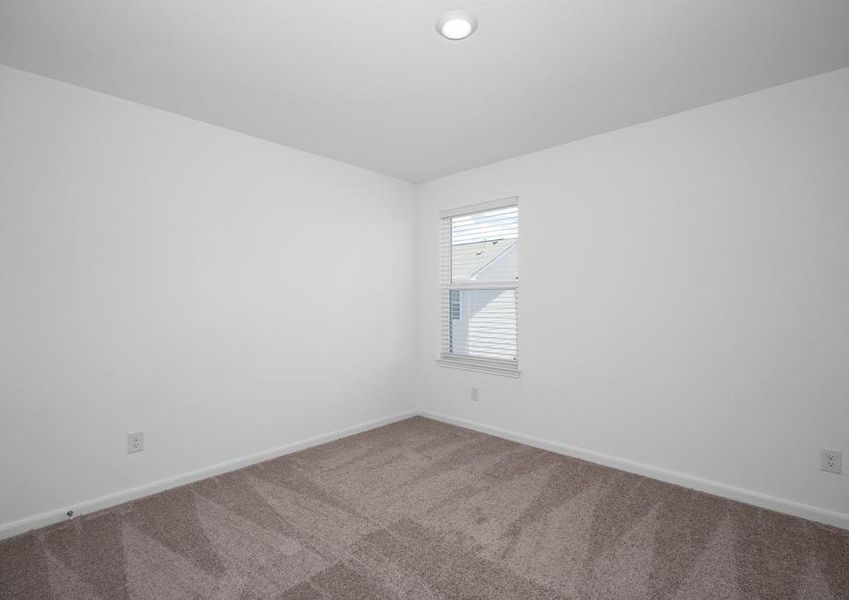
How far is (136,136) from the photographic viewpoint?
2.55m

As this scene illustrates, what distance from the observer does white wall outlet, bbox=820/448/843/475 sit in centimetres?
220

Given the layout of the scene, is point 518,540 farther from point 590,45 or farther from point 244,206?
point 244,206

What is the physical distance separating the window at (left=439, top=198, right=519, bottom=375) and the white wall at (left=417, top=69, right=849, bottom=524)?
0.55ft

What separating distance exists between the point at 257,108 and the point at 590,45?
200 centimetres

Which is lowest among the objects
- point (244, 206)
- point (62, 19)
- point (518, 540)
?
point (518, 540)

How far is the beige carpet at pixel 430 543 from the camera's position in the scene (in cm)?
174

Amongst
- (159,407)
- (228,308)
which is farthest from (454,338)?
(159,407)

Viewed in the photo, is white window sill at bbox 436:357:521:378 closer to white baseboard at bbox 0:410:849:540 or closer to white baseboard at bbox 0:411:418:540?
white baseboard at bbox 0:410:849:540

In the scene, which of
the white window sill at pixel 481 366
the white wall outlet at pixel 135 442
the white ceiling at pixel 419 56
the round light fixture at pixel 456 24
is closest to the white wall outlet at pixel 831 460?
the white window sill at pixel 481 366

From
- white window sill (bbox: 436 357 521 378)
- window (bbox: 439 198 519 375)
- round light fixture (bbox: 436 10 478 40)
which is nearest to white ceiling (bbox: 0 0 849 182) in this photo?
round light fixture (bbox: 436 10 478 40)

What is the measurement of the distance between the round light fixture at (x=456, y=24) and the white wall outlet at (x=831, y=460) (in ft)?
9.45

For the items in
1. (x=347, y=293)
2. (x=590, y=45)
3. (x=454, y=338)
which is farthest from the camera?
(x=454, y=338)

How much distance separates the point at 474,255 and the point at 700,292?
1.91 m

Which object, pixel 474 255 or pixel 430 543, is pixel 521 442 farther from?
pixel 474 255
